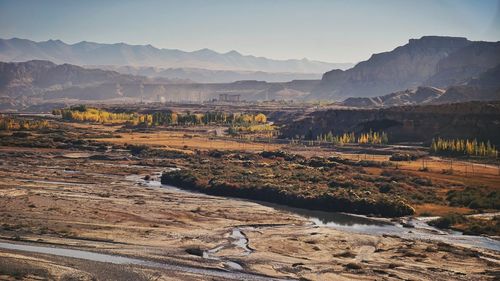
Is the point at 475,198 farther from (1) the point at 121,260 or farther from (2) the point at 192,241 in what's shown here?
(1) the point at 121,260

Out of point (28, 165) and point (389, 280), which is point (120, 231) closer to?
point (389, 280)

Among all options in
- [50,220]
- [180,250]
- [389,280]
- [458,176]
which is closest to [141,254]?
[180,250]

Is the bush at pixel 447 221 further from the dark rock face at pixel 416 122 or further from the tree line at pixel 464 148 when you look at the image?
the dark rock face at pixel 416 122

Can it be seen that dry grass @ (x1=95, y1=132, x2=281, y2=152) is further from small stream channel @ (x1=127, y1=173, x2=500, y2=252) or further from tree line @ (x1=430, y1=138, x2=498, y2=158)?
small stream channel @ (x1=127, y1=173, x2=500, y2=252)

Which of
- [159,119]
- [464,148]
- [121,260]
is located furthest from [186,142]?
[121,260]

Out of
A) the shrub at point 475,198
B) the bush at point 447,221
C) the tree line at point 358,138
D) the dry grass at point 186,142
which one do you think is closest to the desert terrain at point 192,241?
the bush at point 447,221

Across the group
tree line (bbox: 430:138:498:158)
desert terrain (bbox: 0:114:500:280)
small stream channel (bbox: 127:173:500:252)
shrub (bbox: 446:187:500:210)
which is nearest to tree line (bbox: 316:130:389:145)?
tree line (bbox: 430:138:498:158)
